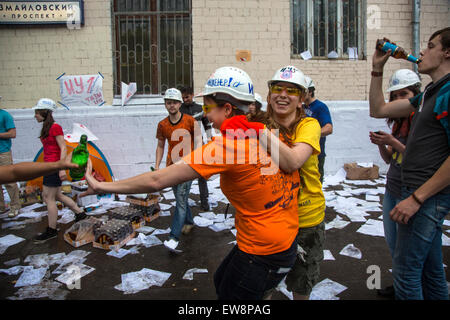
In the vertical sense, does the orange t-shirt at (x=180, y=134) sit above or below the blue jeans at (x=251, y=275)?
above

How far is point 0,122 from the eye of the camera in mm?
5887

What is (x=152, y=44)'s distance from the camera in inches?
326

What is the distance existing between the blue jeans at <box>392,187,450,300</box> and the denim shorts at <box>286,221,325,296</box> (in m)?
0.55

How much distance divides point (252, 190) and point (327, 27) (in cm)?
814

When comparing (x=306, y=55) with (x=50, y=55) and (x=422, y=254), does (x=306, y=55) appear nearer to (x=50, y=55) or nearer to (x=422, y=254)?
(x=50, y=55)

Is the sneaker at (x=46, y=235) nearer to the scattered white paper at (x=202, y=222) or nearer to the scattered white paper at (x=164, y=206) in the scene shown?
the scattered white paper at (x=164, y=206)

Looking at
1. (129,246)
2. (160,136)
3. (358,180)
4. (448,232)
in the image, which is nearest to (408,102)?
(448,232)

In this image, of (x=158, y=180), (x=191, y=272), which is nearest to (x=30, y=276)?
(x=191, y=272)

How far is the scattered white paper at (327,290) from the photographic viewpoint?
10.4ft

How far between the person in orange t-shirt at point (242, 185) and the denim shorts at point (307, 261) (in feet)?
1.57

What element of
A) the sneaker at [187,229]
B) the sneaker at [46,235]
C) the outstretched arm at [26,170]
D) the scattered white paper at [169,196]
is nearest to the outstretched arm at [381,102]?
the outstretched arm at [26,170]

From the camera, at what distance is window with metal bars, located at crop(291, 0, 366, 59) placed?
8.42 metres

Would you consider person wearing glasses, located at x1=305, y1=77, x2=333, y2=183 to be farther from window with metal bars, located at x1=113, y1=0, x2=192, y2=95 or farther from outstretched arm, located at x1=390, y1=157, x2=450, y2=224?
window with metal bars, located at x1=113, y1=0, x2=192, y2=95
